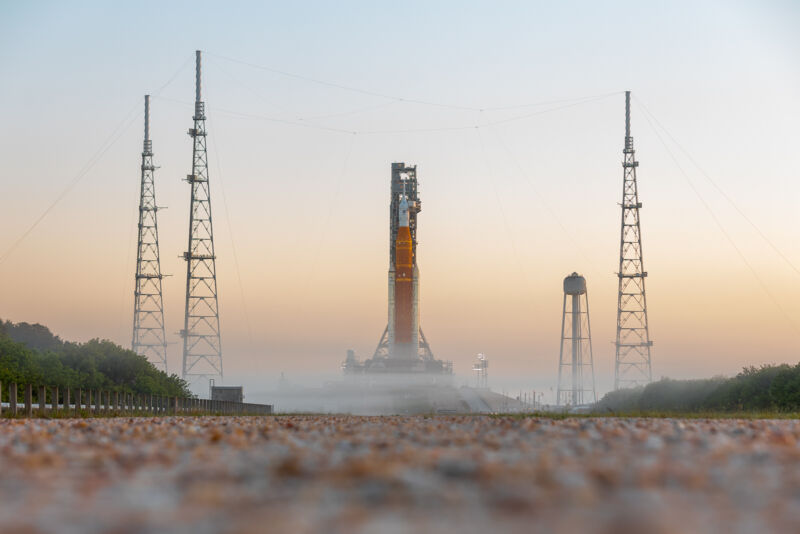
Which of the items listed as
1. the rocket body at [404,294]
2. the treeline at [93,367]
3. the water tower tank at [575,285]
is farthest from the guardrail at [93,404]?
the water tower tank at [575,285]

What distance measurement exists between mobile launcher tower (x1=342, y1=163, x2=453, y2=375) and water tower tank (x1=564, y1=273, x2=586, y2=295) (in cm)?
1530

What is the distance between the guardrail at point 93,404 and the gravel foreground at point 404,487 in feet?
56.9

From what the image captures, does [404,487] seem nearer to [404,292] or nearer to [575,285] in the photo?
[404,292]

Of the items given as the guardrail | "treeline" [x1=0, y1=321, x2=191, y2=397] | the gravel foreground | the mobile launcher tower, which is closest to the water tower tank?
the mobile launcher tower

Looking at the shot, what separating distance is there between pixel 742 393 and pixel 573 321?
54.6m

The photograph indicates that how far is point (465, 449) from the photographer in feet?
33.7

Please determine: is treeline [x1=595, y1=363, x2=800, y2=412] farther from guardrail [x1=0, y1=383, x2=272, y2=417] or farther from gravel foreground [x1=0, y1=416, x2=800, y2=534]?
gravel foreground [x1=0, y1=416, x2=800, y2=534]

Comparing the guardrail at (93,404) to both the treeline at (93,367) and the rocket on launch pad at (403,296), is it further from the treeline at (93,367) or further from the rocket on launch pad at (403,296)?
the rocket on launch pad at (403,296)

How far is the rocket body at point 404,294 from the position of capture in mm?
90875

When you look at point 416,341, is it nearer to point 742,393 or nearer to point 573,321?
point 573,321

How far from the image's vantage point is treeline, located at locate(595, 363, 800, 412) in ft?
143

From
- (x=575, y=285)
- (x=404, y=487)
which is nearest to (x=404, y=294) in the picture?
(x=575, y=285)

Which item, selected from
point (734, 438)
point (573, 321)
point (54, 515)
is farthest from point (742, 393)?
point (573, 321)

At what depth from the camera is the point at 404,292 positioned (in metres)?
92.2
